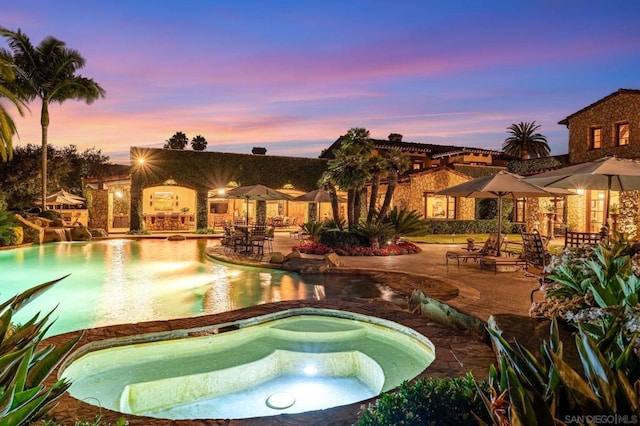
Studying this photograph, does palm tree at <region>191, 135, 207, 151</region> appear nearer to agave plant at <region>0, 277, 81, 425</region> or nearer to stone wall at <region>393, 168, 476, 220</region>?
stone wall at <region>393, 168, 476, 220</region>

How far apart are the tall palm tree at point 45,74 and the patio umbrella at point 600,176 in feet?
74.6

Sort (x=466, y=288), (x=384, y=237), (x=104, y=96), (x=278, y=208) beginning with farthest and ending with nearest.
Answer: (x=278, y=208) → (x=104, y=96) → (x=384, y=237) → (x=466, y=288)

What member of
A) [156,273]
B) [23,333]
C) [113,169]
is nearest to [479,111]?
[156,273]

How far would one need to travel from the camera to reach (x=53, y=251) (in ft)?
53.5

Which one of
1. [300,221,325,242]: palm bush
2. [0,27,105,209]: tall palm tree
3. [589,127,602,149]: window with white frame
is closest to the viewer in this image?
[300,221,325,242]: palm bush

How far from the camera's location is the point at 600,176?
9523mm

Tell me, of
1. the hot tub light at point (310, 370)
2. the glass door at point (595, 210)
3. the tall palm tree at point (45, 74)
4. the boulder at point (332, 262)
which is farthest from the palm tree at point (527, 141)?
the hot tub light at point (310, 370)

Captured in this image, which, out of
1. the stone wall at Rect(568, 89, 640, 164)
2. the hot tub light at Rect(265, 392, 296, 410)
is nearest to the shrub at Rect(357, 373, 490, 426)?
the hot tub light at Rect(265, 392, 296, 410)

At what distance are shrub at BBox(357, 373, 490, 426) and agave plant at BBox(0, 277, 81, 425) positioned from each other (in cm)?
162

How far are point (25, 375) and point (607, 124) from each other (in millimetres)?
24677

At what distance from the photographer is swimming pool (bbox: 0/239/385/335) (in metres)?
7.22

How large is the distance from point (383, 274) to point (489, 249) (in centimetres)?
357

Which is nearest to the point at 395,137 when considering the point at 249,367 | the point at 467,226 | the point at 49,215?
the point at 467,226

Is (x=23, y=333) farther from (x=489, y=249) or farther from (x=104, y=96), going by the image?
(x=104, y=96)
